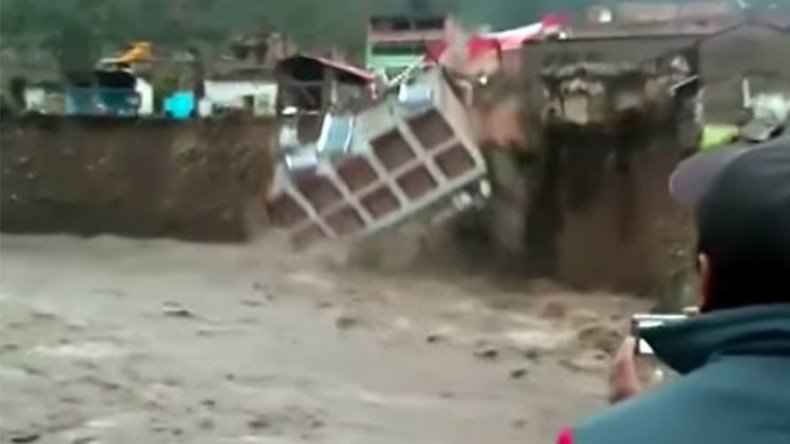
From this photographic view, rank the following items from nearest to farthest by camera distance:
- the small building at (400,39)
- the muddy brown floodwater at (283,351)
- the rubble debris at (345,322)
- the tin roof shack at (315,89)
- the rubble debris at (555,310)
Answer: the muddy brown floodwater at (283,351)
the rubble debris at (345,322)
the rubble debris at (555,310)
the tin roof shack at (315,89)
the small building at (400,39)

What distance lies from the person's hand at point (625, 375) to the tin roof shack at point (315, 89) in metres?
8.08

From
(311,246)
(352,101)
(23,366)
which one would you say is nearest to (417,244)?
(311,246)

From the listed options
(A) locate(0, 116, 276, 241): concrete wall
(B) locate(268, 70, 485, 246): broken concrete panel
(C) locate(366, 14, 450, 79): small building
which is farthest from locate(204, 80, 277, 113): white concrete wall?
(B) locate(268, 70, 485, 246): broken concrete panel

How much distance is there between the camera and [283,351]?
5992 mm

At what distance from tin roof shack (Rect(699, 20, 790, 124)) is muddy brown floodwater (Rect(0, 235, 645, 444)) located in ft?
3.37

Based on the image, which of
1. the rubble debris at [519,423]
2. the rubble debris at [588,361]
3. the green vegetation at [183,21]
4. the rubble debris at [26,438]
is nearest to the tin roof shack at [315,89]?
the green vegetation at [183,21]

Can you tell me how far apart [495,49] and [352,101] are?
33.7 inches

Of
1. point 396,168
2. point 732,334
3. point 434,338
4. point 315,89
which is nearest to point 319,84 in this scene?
point 315,89

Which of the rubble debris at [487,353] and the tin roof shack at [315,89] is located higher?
the tin roof shack at [315,89]

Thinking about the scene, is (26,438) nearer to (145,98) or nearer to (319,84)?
(145,98)

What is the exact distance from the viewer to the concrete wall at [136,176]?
9336 mm

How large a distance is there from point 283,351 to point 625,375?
4852 mm

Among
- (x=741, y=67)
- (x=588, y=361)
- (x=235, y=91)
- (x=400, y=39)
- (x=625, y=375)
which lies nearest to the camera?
(x=625, y=375)

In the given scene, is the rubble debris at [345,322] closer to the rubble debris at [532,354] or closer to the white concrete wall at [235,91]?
the rubble debris at [532,354]
